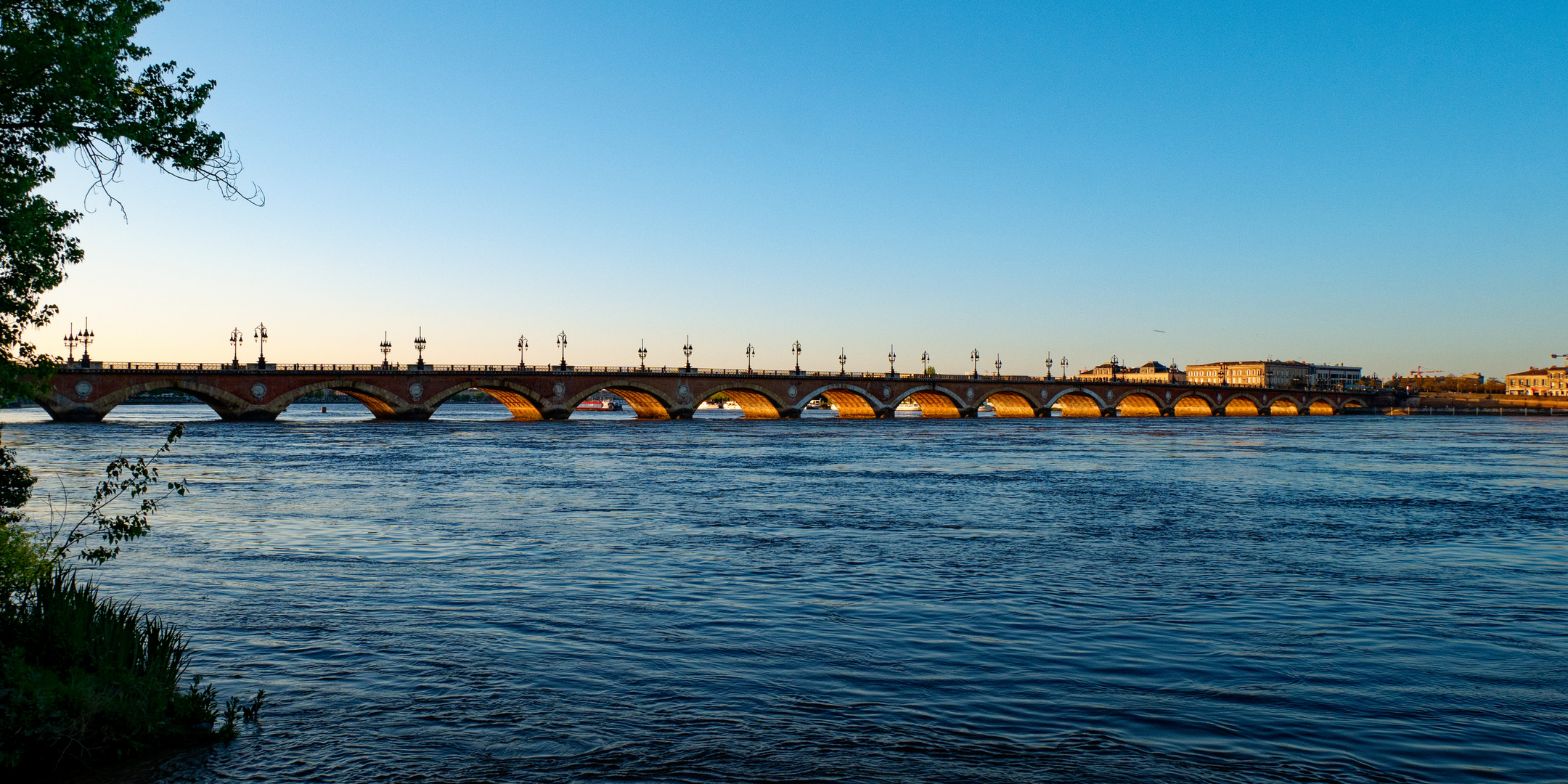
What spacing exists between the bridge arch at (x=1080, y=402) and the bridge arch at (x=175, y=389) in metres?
95.2

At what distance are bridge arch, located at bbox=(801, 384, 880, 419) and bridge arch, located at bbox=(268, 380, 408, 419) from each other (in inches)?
1704

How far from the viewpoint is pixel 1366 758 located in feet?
25.1

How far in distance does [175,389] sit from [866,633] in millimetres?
80975

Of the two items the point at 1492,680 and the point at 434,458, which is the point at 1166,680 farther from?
the point at 434,458

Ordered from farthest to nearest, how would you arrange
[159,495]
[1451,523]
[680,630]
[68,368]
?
[68,368] < [159,495] < [1451,523] < [680,630]

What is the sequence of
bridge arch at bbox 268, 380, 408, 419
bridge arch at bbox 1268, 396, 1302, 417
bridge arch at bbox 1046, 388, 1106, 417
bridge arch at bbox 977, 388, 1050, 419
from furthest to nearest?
1. bridge arch at bbox 1268, 396, 1302, 417
2. bridge arch at bbox 1046, 388, 1106, 417
3. bridge arch at bbox 977, 388, 1050, 419
4. bridge arch at bbox 268, 380, 408, 419

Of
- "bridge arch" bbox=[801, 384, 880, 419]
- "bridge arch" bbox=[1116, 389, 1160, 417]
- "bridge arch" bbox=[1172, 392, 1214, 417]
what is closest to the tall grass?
"bridge arch" bbox=[801, 384, 880, 419]

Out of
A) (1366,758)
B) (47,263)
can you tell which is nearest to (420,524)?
(47,263)

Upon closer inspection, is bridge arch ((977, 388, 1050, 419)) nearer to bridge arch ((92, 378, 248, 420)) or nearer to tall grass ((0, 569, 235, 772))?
bridge arch ((92, 378, 248, 420))

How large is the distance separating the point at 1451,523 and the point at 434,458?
36.3 m

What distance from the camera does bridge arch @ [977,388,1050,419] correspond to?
140 meters

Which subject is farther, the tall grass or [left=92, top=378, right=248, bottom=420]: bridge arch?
[left=92, top=378, right=248, bottom=420]: bridge arch

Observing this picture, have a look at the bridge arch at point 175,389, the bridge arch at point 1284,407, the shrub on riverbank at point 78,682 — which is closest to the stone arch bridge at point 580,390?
the bridge arch at point 175,389

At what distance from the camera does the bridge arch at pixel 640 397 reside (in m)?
97.3
